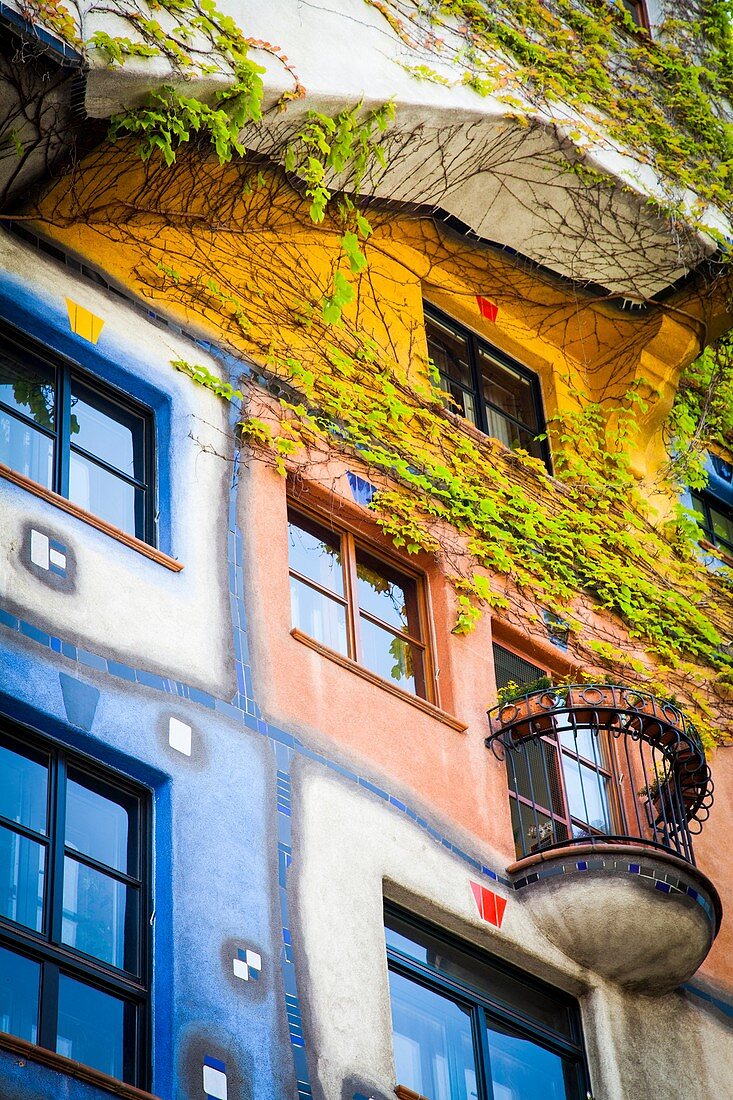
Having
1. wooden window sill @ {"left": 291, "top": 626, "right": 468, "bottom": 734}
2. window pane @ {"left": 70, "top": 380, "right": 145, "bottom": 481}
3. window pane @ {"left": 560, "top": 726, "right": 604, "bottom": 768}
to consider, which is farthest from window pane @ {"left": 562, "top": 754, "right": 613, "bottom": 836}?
window pane @ {"left": 70, "top": 380, "right": 145, "bottom": 481}

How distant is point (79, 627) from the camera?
9.52 metres

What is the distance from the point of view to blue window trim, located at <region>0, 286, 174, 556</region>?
10633 millimetres

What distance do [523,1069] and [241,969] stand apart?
94.2 inches

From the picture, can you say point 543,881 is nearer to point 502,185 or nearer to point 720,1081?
point 720,1081

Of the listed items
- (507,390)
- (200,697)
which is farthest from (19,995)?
(507,390)

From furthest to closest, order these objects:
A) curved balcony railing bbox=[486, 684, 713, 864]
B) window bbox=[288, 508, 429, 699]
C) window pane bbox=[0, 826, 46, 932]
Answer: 1. curved balcony railing bbox=[486, 684, 713, 864]
2. window bbox=[288, 508, 429, 699]
3. window pane bbox=[0, 826, 46, 932]

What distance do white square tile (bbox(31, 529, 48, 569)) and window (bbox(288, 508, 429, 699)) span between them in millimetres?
2103

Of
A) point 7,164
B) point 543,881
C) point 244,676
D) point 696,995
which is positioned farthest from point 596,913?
point 7,164

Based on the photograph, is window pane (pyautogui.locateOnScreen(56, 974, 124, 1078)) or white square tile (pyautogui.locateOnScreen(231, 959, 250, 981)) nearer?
window pane (pyautogui.locateOnScreen(56, 974, 124, 1078))

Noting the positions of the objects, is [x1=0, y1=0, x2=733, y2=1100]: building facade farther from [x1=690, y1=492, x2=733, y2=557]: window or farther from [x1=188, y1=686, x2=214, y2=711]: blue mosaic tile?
[x1=690, y1=492, x2=733, y2=557]: window

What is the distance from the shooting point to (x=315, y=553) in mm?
11828

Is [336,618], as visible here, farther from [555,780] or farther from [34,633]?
[34,633]

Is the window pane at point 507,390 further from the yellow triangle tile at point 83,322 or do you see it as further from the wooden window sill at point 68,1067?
the wooden window sill at point 68,1067

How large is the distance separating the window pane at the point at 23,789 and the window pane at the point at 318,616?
2661mm
